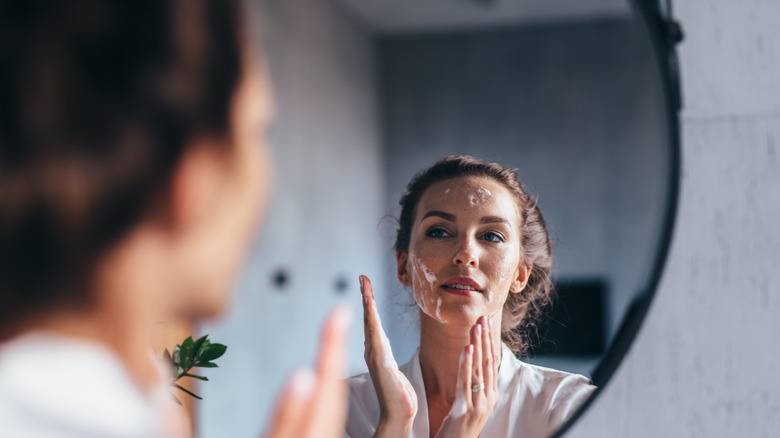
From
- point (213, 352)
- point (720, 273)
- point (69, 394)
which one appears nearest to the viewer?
point (69, 394)

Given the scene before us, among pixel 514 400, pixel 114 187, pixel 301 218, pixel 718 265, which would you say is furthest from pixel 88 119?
pixel 718 265

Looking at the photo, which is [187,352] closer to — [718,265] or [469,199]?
[469,199]

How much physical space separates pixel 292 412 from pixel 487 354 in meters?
0.19

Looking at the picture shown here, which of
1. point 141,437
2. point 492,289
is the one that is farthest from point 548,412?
point 141,437

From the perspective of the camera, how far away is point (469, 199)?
46 centimetres

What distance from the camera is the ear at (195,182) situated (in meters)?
0.31

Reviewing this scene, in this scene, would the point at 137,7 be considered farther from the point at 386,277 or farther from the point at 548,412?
the point at 548,412

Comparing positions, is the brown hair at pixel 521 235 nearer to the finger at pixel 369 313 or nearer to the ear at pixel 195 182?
the finger at pixel 369 313

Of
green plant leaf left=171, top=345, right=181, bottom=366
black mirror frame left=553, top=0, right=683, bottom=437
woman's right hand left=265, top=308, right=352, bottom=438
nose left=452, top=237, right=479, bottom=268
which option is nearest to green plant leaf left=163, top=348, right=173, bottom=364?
green plant leaf left=171, top=345, right=181, bottom=366

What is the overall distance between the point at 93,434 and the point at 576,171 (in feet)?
1.17

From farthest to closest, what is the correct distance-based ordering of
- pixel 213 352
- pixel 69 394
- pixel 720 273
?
1. pixel 720 273
2. pixel 213 352
3. pixel 69 394

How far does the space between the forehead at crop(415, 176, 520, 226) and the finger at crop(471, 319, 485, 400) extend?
0.29 feet

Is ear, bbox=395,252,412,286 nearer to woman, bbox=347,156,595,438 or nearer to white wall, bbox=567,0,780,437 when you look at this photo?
woman, bbox=347,156,595,438

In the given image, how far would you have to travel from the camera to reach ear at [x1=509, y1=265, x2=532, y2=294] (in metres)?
0.48
